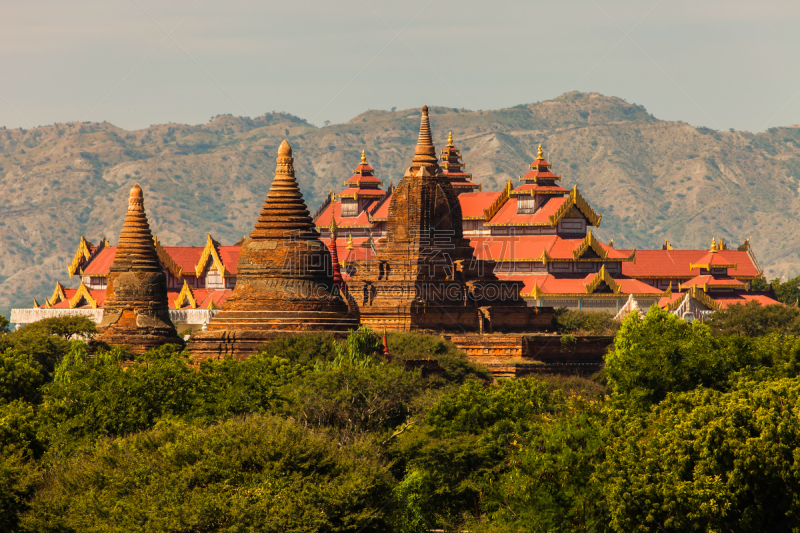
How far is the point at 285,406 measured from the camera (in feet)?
148

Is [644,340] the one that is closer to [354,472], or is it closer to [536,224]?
[354,472]

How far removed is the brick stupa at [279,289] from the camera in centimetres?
5878

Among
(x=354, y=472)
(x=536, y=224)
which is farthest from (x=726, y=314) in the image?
(x=354, y=472)

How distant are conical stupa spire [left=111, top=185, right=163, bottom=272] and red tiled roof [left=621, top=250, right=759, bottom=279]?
45.2 meters

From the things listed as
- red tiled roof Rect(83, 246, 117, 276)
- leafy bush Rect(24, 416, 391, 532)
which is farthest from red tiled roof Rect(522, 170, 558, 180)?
leafy bush Rect(24, 416, 391, 532)

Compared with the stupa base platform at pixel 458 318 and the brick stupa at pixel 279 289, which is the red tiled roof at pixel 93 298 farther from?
the brick stupa at pixel 279 289

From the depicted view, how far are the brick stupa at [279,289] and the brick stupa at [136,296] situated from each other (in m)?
6.60

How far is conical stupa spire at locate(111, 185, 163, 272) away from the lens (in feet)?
224

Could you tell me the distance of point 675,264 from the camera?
109m

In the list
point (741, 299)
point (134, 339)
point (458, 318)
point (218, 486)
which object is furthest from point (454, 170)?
point (218, 486)

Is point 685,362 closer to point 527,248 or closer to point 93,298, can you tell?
point 527,248

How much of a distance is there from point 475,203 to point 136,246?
38.6 meters

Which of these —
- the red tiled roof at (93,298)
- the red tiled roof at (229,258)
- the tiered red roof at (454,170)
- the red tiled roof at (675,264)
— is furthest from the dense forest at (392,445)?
the tiered red roof at (454,170)

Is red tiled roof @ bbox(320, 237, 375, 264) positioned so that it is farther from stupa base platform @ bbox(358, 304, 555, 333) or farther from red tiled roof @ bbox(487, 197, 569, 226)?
stupa base platform @ bbox(358, 304, 555, 333)
